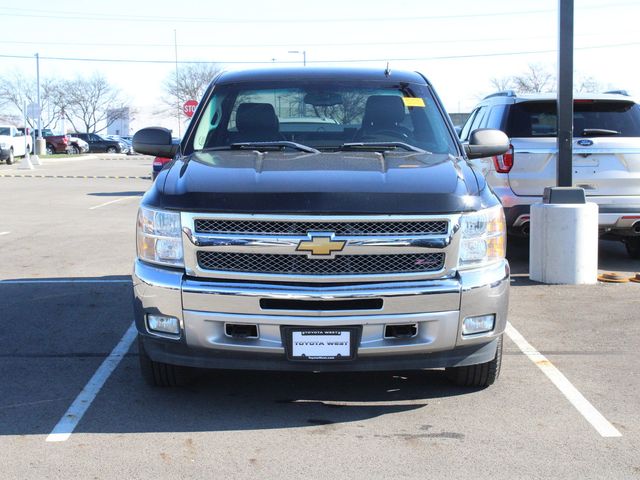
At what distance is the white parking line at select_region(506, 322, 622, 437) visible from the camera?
4.86m

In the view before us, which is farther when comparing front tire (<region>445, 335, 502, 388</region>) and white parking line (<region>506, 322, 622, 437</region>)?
front tire (<region>445, 335, 502, 388</region>)

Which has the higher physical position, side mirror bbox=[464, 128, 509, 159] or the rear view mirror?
the rear view mirror

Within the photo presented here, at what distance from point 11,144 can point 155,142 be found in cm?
3408

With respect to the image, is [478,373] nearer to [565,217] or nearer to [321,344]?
[321,344]

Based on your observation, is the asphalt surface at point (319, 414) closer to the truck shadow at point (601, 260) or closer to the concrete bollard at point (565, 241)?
the concrete bollard at point (565, 241)

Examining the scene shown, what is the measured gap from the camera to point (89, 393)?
5.44 m

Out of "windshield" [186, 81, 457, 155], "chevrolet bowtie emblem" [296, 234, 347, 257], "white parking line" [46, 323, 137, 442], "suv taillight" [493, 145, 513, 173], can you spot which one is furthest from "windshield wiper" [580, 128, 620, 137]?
"chevrolet bowtie emblem" [296, 234, 347, 257]

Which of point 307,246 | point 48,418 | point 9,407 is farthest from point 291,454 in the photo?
point 9,407

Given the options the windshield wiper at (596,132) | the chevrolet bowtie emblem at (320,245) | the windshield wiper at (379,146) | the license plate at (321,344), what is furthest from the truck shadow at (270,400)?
the windshield wiper at (596,132)

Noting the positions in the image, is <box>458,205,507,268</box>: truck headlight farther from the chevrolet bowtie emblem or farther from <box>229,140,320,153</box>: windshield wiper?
<box>229,140,320,153</box>: windshield wiper

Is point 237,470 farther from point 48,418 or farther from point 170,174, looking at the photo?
point 170,174

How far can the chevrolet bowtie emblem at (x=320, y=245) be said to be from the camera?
4.65 meters

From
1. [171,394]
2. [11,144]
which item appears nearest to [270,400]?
[171,394]

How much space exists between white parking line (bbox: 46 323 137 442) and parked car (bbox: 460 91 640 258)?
14.8ft
